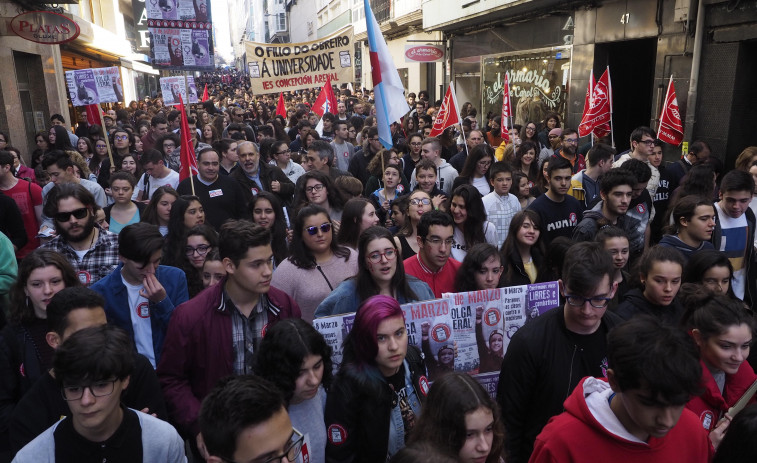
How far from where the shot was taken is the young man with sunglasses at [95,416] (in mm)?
2143

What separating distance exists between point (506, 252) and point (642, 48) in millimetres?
10992

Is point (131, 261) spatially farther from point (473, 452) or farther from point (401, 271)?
point (473, 452)

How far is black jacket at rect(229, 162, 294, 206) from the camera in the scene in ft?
23.4

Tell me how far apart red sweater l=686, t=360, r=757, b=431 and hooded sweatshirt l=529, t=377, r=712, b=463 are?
53 cm

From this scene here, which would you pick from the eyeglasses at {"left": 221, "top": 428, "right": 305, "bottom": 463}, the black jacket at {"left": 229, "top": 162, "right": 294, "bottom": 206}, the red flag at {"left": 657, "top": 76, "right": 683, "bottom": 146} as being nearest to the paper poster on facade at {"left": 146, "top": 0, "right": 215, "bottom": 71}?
the black jacket at {"left": 229, "top": 162, "right": 294, "bottom": 206}

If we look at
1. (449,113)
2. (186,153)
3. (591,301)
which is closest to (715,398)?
(591,301)

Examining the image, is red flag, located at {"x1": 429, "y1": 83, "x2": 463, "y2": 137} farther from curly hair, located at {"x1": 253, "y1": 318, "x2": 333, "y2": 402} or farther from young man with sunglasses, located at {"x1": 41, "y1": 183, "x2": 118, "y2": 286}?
curly hair, located at {"x1": 253, "y1": 318, "x2": 333, "y2": 402}

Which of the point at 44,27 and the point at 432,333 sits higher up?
the point at 44,27

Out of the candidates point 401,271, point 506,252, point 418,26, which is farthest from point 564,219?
point 418,26

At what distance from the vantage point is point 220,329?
2.94m

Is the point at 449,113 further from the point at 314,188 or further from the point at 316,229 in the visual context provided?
the point at 316,229

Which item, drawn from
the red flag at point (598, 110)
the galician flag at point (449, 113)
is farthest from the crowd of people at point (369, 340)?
the galician flag at point (449, 113)

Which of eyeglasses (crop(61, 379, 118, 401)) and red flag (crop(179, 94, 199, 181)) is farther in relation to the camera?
red flag (crop(179, 94, 199, 181))

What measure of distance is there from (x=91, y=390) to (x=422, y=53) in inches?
828
